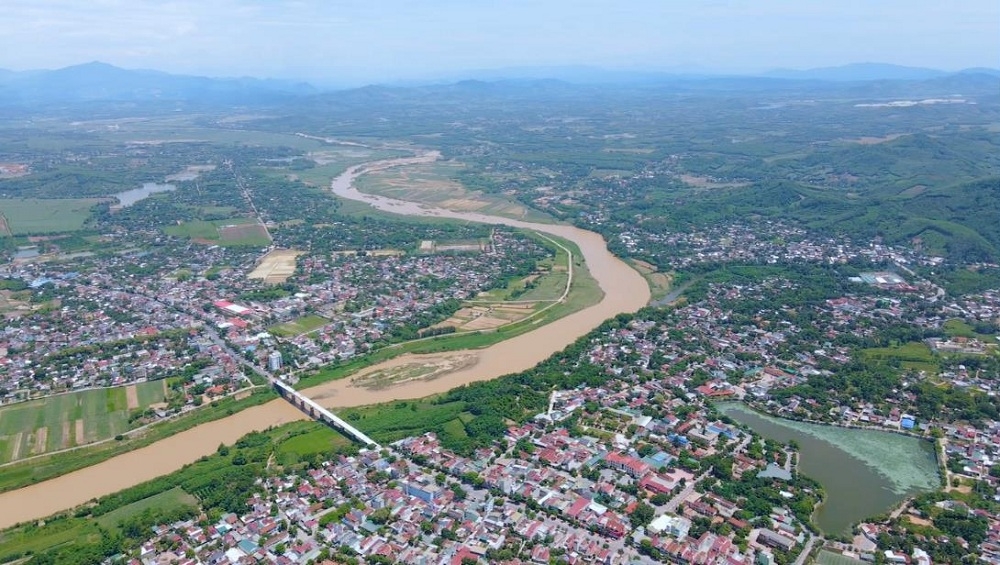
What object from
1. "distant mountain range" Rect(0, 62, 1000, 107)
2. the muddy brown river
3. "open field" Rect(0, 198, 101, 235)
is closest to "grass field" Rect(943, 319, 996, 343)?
the muddy brown river

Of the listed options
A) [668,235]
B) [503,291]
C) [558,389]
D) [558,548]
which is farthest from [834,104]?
[558,548]

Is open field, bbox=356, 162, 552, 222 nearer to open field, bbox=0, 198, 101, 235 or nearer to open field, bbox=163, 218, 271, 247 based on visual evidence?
open field, bbox=163, 218, 271, 247

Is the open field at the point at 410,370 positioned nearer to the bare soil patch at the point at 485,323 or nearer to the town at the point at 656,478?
the bare soil patch at the point at 485,323

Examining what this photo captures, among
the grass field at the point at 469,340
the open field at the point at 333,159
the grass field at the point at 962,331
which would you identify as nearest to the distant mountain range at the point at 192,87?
the open field at the point at 333,159

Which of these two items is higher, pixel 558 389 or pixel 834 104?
pixel 834 104

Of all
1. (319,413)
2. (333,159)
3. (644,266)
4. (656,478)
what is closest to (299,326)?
(319,413)

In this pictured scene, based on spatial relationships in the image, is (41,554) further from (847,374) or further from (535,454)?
(847,374)

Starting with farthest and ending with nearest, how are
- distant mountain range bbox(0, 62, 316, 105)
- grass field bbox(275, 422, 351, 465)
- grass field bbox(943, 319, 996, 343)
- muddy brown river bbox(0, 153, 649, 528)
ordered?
1. distant mountain range bbox(0, 62, 316, 105)
2. grass field bbox(943, 319, 996, 343)
3. grass field bbox(275, 422, 351, 465)
4. muddy brown river bbox(0, 153, 649, 528)
